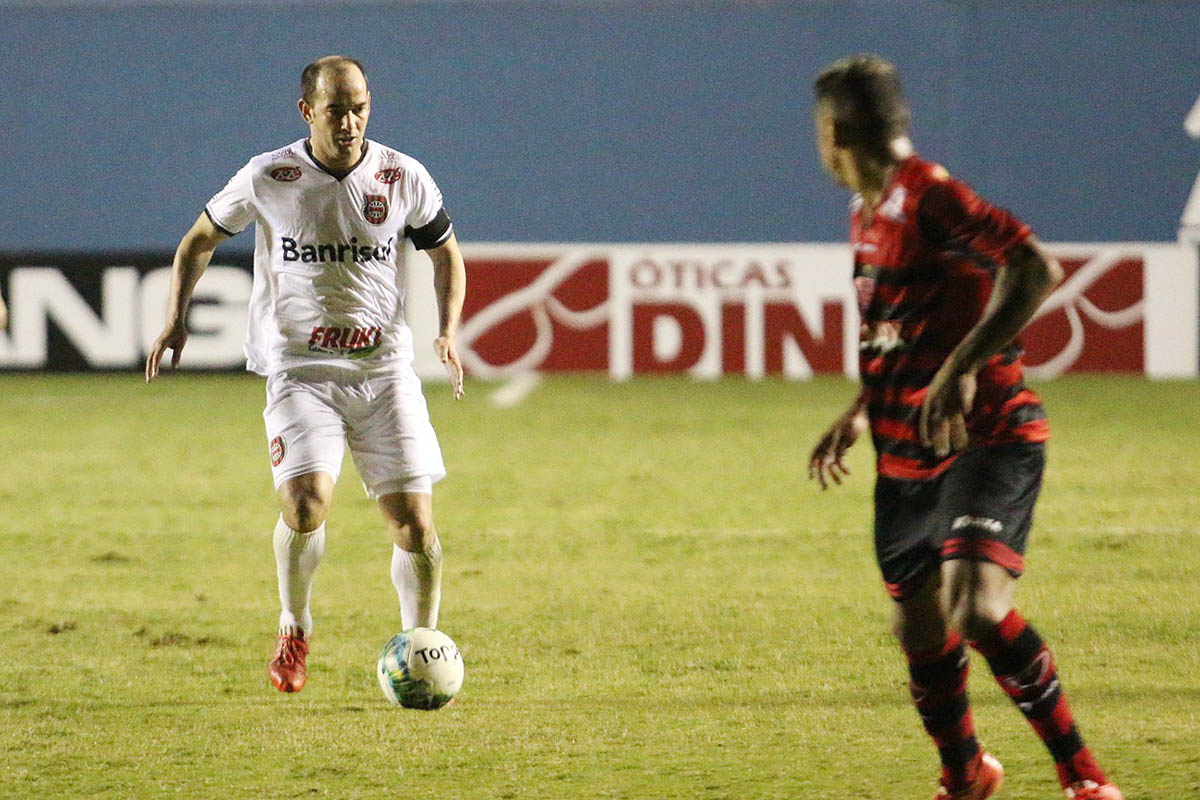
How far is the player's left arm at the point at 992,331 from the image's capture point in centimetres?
354

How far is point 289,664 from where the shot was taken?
17.0 feet

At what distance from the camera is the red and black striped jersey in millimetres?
3662

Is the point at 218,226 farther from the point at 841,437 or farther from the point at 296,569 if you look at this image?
the point at 841,437

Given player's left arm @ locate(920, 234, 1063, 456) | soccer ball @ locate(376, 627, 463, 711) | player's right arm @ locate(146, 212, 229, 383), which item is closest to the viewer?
player's left arm @ locate(920, 234, 1063, 456)

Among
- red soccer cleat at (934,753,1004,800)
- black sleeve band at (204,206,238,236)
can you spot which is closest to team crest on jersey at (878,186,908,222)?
red soccer cleat at (934,753,1004,800)

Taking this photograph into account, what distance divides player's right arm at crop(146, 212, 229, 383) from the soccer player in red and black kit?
2.16 metres

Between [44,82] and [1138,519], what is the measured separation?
1333 centimetres

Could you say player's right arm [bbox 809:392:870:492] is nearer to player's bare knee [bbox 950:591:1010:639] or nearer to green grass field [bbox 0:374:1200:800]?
player's bare knee [bbox 950:591:1010:639]

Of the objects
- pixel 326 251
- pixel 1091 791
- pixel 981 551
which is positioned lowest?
pixel 1091 791

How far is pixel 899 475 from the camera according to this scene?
3.89 m

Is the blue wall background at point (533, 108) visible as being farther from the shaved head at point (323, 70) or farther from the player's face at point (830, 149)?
the player's face at point (830, 149)

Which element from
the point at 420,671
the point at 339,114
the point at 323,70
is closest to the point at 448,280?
the point at 339,114

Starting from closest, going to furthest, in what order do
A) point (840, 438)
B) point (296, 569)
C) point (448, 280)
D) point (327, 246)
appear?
1. point (840, 438)
2. point (327, 246)
3. point (296, 569)
4. point (448, 280)

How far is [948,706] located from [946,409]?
0.76m
